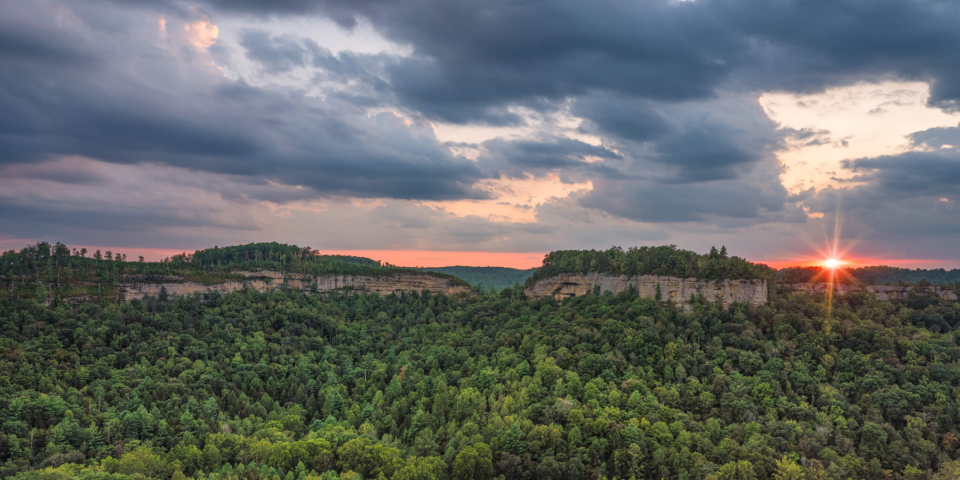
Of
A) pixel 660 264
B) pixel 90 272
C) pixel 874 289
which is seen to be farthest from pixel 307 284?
pixel 874 289

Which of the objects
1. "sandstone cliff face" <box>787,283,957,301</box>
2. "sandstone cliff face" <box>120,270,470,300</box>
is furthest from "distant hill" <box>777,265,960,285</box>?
"sandstone cliff face" <box>120,270,470,300</box>

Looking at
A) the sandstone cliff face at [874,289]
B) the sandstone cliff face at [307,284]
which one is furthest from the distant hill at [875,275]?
the sandstone cliff face at [307,284]

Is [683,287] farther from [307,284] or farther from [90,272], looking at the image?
[90,272]

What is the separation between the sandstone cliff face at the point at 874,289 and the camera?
96.0 meters

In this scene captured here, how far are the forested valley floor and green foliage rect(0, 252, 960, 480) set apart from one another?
0.27 metres

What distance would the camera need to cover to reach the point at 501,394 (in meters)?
74.2

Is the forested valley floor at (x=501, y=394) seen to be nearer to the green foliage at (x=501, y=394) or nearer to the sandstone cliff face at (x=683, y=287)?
the green foliage at (x=501, y=394)

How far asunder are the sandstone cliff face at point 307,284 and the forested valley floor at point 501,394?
447cm

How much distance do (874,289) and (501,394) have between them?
76.0 meters

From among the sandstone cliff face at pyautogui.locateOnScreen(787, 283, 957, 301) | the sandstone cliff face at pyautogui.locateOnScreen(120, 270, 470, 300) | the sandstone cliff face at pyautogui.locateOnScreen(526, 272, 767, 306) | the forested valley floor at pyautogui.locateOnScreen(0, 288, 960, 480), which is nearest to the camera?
the forested valley floor at pyautogui.locateOnScreen(0, 288, 960, 480)

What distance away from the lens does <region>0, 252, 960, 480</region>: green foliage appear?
58.0 metres

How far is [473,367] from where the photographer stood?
282 feet

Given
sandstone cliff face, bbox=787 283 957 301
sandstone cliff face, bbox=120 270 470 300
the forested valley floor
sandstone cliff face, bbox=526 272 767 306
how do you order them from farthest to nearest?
sandstone cliff face, bbox=120 270 470 300
sandstone cliff face, bbox=787 283 957 301
sandstone cliff face, bbox=526 272 767 306
the forested valley floor

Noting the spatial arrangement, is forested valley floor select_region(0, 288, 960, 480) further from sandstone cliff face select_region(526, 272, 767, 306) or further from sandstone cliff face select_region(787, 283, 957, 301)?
sandstone cliff face select_region(787, 283, 957, 301)
